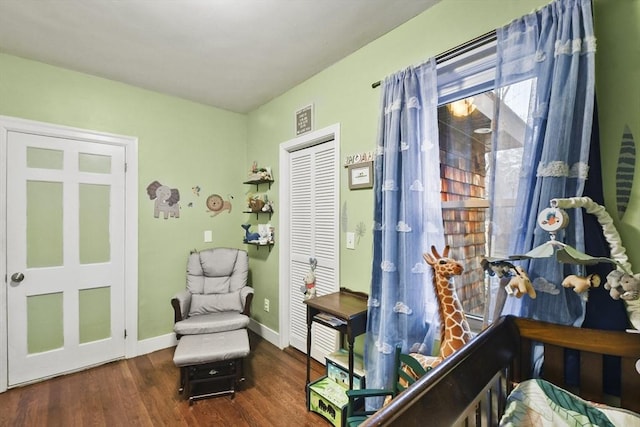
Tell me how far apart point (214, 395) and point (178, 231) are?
64.1 inches

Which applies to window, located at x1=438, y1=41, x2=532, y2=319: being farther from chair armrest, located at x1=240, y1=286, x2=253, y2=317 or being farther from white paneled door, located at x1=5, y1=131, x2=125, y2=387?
white paneled door, located at x1=5, y1=131, x2=125, y2=387

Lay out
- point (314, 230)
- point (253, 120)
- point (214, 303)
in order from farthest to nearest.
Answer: point (253, 120), point (214, 303), point (314, 230)

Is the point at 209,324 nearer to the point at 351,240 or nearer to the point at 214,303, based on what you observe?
the point at 214,303

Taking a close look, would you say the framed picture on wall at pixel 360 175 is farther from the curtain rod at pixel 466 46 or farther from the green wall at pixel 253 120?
the curtain rod at pixel 466 46

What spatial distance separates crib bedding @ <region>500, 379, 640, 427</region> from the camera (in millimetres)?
923

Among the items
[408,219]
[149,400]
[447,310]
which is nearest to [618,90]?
[408,219]

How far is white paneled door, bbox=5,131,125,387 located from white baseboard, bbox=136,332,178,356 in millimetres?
148

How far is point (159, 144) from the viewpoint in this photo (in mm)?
2902

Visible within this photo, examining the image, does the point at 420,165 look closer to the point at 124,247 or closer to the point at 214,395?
the point at 214,395

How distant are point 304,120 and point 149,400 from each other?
2.53 m

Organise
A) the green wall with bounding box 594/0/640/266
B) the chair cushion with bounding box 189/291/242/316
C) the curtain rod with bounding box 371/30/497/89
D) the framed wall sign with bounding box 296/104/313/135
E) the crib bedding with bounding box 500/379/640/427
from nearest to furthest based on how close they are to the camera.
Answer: the crib bedding with bounding box 500/379/640/427 < the green wall with bounding box 594/0/640/266 < the curtain rod with bounding box 371/30/497/89 < the framed wall sign with bounding box 296/104/313/135 < the chair cushion with bounding box 189/291/242/316

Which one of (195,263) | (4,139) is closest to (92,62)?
(4,139)

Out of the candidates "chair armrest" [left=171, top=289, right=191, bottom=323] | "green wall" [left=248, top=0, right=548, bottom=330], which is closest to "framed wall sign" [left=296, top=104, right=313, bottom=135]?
"green wall" [left=248, top=0, right=548, bottom=330]

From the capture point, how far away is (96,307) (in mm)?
2586
